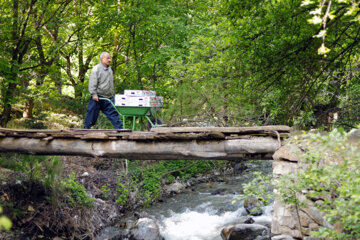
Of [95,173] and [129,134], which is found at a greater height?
[129,134]

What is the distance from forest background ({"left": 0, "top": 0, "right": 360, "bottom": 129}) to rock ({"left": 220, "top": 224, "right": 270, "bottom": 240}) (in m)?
2.35

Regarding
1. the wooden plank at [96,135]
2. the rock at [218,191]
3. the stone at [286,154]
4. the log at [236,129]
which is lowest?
the rock at [218,191]

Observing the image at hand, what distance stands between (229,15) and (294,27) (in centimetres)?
134

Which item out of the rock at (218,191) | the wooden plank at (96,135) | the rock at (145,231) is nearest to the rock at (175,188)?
the rock at (218,191)

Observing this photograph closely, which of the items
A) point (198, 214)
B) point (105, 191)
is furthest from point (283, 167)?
point (105, 191)

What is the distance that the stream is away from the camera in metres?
7.24

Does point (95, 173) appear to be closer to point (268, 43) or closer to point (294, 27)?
point (268, 43)

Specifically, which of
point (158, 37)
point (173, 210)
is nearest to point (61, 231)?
point (173, 210)

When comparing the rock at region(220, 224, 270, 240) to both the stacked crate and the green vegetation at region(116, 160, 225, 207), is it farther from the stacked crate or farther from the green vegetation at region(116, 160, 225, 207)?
the stacked crate

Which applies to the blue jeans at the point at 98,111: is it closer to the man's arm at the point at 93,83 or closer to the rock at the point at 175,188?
the man's arm at the point at 93,83

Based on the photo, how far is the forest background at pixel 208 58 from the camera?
20.0 feet

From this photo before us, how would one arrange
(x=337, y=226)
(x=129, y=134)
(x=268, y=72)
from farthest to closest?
(x=268, y=72), (x=129, y=134), (x=337, y=226)

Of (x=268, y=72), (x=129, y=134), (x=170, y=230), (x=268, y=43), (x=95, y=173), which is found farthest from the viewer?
(x=95, y=173)

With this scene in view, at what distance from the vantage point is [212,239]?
698cm
